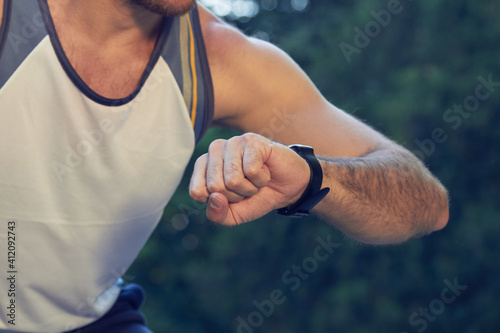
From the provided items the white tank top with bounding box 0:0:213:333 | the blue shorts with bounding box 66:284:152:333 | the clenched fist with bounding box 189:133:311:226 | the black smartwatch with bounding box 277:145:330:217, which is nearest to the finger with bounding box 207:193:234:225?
the clenched fist with bounding box 189:133:311:226

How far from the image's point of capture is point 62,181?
1.54 m

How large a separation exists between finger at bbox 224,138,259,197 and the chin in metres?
0.53

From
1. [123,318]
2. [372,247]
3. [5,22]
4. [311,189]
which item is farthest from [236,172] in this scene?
[372,247]

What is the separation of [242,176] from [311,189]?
25 centimetres

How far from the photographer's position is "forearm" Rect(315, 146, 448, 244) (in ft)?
5.00

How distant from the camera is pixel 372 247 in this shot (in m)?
3.88

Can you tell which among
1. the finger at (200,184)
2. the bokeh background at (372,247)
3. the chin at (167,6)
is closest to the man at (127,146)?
the chin at (167,6)

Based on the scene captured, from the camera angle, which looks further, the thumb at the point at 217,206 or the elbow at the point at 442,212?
the elbow at the point at 442,212

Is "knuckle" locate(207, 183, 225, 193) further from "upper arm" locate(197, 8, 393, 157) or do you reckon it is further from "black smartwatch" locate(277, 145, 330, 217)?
"upper arm" locate(197, 8, 393, 157)

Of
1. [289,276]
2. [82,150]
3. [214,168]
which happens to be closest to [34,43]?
[82,150]

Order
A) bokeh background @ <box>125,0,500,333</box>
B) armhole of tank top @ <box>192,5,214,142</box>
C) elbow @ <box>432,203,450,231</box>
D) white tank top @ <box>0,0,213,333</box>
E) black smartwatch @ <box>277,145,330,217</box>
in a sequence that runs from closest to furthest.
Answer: black smartwatch @ <box>277,145,330,217</box> < white tank top @ <box>0,0,213,333</box> < armhole of tank top @ <box>192,5,214,142</box> < elbow @ <box>432,203,450,231</box> < bokeh background @ <box>125,0,500,333</box>

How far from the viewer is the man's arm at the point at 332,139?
1.58 m

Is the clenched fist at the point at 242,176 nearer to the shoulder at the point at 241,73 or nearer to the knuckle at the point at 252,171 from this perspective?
the knuckle at the point at 252,171

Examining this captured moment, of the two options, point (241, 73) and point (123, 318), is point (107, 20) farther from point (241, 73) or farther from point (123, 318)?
point (123, 318)
